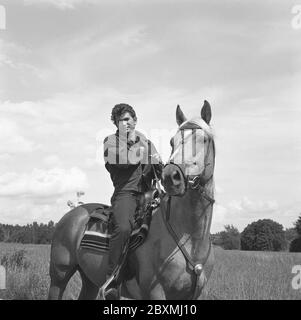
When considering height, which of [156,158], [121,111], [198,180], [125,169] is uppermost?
[121,111]

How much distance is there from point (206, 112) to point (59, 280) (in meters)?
→ 3.22

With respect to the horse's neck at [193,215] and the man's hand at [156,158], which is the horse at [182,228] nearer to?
the horse's neck at [193,215]

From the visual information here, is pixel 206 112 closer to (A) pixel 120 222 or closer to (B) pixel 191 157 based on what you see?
(B) pixel 191 157

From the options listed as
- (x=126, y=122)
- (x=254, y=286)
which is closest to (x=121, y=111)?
(x=126, y=122)

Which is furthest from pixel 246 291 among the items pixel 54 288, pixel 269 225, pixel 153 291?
pixel 269 225

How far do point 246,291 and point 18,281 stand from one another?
5618mm

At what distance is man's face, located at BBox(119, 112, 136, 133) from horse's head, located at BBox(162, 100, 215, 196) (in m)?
0.92

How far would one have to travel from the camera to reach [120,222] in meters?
5.06

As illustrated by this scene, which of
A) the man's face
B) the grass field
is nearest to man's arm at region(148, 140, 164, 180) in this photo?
the man's face

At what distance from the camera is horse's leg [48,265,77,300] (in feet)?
20.0

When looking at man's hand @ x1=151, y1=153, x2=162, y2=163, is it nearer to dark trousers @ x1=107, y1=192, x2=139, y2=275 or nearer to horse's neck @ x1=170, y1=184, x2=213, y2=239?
dark trousers @ x1=107, y1=192, x2=139, y2=275

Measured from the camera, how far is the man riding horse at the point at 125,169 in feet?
16.6

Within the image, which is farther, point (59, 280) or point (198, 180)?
point (59, 280)

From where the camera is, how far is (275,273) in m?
11.5
